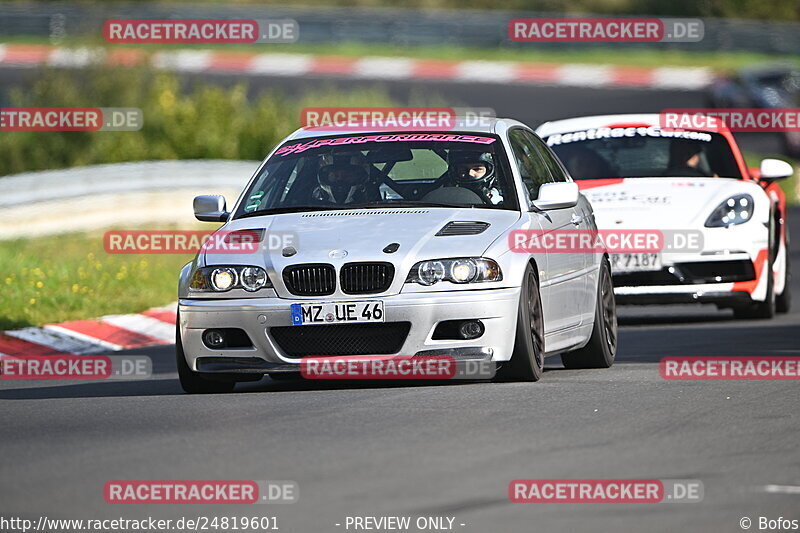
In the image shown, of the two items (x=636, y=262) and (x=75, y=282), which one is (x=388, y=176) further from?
(x=75, y=282)

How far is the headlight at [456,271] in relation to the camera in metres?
8.71

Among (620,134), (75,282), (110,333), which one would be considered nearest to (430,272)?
(110,333)

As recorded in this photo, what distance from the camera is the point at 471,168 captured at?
32.0 ft

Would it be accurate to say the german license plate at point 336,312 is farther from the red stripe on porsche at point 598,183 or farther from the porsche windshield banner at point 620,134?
the porsche windshield banner at point 620,134

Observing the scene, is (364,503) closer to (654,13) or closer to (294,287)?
(294,287)

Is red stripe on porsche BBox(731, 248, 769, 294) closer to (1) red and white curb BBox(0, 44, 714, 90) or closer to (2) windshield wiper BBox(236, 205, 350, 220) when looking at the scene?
(2) windshield wiper BBox(236, 205, 350, 220)

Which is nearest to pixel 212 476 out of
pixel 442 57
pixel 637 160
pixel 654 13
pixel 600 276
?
pixel 600 276

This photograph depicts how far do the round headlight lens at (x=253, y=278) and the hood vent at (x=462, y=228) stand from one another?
911 millimetres

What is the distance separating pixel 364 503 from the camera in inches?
229

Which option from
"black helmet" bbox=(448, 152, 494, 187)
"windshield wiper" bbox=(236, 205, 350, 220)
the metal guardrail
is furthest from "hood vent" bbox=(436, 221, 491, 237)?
the metal guardrail

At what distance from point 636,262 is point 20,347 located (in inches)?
184

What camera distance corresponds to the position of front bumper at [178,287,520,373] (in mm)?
8648

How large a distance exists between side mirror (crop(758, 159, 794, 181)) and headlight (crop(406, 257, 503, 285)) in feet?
19.4

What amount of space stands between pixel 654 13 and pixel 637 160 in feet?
124
